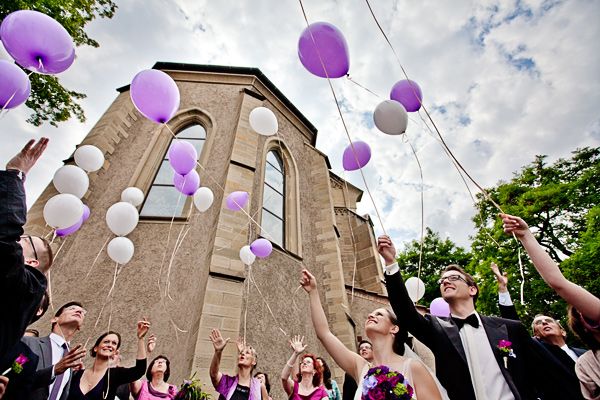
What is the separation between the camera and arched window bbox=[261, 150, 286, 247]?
26.9 feet

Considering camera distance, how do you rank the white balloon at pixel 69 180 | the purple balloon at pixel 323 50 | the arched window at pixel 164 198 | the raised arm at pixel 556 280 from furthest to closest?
the arched window at pixel 164 198 < the white balloon at pixel 69 180 < the purple balloon at pixel 323 50 < the raised arm at pixel 556 280

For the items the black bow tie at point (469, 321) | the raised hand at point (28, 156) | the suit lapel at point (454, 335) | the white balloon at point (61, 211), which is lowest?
the suit lapel at point (454, 335)

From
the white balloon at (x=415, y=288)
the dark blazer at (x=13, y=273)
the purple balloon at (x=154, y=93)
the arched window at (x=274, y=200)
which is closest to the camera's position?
the dark blazer at (x=13, y=273)

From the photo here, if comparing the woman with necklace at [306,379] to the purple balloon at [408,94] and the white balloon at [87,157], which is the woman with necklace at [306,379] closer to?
the purple balloon at [408,94]

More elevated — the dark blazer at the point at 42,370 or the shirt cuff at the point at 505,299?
the shirt cuff at the point at 505,299

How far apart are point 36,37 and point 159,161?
19.7 feet

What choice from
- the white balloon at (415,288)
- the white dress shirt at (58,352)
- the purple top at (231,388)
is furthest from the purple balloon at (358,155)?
the white dress shirt at (58,352)

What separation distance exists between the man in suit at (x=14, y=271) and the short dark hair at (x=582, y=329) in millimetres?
2729

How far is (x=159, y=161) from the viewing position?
8367 millimetres

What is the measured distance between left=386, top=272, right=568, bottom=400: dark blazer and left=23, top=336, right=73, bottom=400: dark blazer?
235 centimetres

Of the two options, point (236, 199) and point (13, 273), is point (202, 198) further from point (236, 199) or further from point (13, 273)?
point (13, 273)

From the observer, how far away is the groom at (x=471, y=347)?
1666 millimetres

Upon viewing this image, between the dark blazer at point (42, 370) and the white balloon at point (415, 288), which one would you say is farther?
the white balloon at point (415, 288)

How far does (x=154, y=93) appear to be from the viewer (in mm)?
3477
